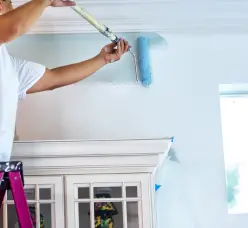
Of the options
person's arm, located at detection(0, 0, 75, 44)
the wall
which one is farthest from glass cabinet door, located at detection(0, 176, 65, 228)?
person's arm, located at detection(0, 0, 75, 44)

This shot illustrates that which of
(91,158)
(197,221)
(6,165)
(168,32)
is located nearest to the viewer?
(6,165)

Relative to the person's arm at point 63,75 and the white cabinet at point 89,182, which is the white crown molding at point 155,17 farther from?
the white cabinet at point 89,182

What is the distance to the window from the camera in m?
2.24

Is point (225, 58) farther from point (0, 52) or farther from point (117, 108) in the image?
point (0, 52)

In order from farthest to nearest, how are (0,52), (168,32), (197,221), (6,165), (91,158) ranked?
(168,32)
(197,221)
(91,158)
(0,52)
(6,165)

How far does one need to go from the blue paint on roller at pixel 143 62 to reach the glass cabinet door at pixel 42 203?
645mm

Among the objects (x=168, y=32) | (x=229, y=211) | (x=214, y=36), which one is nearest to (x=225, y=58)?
(x=214, y=36)

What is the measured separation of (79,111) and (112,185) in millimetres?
504

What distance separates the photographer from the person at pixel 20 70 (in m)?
1.34

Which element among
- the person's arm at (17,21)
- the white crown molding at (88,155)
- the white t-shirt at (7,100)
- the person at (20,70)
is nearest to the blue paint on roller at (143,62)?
the person at (20,70)

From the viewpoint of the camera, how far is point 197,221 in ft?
6.79

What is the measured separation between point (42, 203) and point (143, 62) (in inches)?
30.3

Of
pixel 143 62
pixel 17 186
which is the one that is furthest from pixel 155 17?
pixel 17 186

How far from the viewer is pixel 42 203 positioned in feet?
5.61
